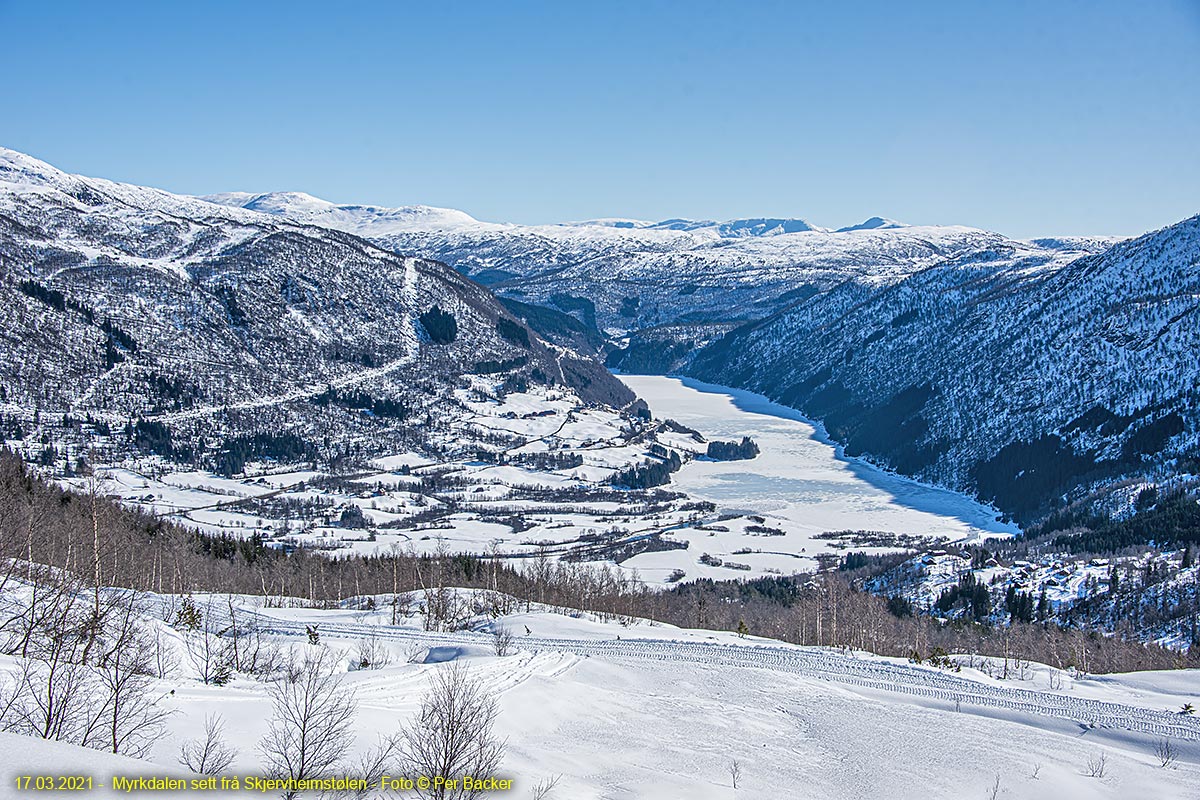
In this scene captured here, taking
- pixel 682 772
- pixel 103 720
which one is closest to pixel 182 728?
pixel 103 720

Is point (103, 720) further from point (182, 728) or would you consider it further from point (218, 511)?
point (218, 511)

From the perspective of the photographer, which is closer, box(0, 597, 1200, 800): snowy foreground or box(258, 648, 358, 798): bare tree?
box(258, 648, 358, 798): bare tree

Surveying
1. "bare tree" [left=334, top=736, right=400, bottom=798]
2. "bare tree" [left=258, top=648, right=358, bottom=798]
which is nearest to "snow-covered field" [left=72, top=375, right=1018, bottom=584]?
"bare tree" [left=258, top=648, right=358, bottom=798]

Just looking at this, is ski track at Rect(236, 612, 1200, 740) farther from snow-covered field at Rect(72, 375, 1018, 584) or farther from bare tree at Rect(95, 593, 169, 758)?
snow-covered field at Rect(72, 375, 1018, 584)

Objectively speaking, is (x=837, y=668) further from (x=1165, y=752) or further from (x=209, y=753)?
(x=209, y=753)

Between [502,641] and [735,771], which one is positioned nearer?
[735,771]

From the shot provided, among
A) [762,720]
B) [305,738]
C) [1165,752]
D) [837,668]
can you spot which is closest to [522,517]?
[837,668]
